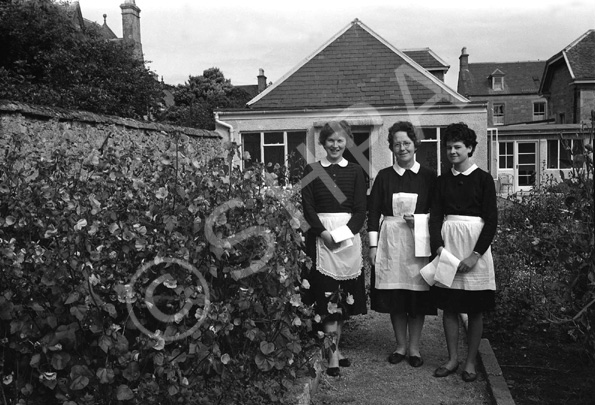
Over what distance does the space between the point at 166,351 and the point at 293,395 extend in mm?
1049

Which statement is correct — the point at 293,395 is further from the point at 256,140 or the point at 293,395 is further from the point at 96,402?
the point at 256,140

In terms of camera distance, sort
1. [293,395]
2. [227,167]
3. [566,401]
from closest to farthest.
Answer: [227,167], [293,395], [566,401]

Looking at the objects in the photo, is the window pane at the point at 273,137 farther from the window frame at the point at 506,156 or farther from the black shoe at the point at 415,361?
the black shoe at the point at 415,361

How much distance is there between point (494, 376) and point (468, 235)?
3.12ft

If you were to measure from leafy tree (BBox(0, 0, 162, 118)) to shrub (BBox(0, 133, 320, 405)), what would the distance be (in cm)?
1469

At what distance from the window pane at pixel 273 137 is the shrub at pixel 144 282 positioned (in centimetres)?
1736

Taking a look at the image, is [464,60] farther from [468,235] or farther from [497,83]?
[468,235]

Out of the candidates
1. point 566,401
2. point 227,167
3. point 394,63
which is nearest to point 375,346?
point 566,401

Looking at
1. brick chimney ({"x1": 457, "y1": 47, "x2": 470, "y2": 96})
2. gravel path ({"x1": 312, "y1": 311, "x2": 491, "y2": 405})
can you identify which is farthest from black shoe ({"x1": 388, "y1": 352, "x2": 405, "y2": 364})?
brick chimney ({"x1": 457, "y1": 47, "x2": 470, "y2": 96})

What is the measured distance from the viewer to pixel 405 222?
450 centimetres

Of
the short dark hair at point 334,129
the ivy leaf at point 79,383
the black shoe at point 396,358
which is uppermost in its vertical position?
the short dark hair at point 334,129

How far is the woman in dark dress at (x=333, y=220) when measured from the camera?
433 centimetres

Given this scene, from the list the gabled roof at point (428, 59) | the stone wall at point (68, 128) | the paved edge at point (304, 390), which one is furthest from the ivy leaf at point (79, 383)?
the gabled roof at point (428, 59)

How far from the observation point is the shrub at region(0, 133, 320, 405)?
8.84 ft
